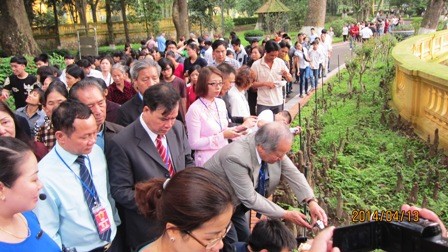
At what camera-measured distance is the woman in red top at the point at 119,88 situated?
15.9 feet

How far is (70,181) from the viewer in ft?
7.55

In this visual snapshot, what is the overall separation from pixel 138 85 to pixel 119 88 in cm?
106

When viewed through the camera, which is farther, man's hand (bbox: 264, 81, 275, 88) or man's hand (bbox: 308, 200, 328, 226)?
man's hand (bbox: 264, 81, 275, 88)

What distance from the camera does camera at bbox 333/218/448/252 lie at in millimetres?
1528

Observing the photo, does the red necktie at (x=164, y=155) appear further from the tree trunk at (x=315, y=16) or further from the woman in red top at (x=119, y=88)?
the tree trunk at (x=315, y=16)

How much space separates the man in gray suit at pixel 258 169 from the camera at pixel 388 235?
39.1 inches

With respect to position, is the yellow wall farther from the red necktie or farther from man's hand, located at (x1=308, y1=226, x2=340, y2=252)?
man's hand, located at (x1=308, y1=226, x2=340, y2=252)

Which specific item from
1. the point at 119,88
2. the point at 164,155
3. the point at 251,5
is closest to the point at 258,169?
the point at 164,155

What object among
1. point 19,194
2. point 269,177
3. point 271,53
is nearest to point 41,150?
point 19,194

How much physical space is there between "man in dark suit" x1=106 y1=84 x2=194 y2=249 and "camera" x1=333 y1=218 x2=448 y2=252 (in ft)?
4.11

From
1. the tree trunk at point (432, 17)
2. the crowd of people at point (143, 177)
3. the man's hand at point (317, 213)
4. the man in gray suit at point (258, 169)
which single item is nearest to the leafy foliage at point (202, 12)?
the tree trunk at point (432, 17)

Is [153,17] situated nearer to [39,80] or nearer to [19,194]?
[39,80]

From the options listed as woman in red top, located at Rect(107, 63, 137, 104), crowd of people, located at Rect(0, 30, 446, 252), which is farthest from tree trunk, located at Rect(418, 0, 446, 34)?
crowd of people, located at Rect(0, 30, 446, 252)

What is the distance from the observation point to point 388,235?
5.44ft
